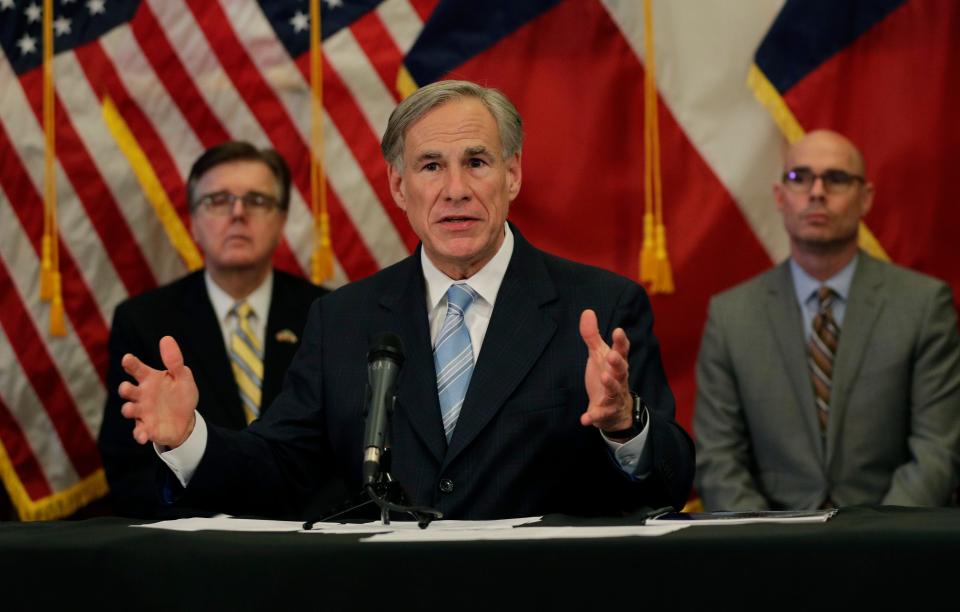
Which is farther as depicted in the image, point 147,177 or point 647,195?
point 147,177

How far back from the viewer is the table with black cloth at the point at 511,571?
176 centimetres

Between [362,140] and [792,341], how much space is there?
5.40 feet

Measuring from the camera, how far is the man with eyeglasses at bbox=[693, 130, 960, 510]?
13.7 ft

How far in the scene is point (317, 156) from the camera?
15.9 ft

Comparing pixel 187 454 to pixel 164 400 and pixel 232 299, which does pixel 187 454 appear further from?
pixel 232 299

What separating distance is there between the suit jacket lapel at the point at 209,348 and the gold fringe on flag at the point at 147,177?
36cm

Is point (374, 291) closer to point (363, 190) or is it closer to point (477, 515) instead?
point (477, 515)

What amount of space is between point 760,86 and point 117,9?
2275mm

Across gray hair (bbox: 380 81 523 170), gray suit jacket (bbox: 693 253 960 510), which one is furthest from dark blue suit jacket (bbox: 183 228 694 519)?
gray suit jacket (bbox: 693 253 960 510)

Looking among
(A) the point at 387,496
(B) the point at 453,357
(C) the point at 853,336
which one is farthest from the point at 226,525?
(C) the point at 853,336

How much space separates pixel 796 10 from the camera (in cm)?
461

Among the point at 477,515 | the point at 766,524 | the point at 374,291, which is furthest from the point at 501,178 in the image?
the point at 766,524

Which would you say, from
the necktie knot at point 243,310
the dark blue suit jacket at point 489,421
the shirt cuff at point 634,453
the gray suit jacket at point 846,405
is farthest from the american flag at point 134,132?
the shirt cuff at point 634,453

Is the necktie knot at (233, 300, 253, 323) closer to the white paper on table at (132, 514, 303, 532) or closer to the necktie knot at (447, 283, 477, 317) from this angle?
the necktie knot at (447, 283, 477, 317)
